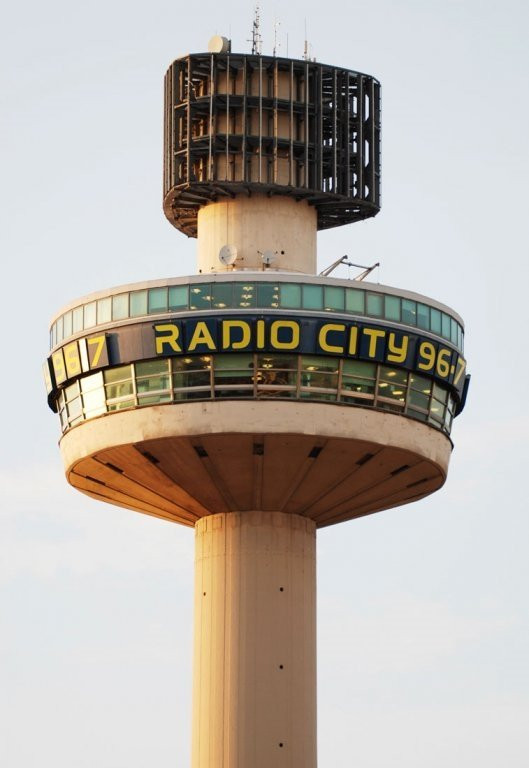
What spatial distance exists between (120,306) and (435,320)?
13385 mm

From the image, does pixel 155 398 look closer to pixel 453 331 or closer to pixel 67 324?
pixel 67 324

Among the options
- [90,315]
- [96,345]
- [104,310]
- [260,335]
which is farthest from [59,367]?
[260,335]

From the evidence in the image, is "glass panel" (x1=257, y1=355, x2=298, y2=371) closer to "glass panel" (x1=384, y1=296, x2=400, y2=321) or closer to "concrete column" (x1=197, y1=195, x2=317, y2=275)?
"glass panel" (x1=384, y1=296, x2=400, y2=321)

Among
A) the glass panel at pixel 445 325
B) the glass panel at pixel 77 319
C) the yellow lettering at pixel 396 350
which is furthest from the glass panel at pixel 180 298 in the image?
the glass panel at pixel 445 325

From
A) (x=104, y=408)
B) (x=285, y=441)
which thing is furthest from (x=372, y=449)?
(x=104, y=408)

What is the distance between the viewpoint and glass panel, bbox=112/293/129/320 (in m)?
107

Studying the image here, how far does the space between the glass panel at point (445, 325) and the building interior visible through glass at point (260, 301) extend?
A: 2.67ft

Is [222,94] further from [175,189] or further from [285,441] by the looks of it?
[285,441]

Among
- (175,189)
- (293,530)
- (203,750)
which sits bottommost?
(203,750)

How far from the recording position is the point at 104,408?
108 m

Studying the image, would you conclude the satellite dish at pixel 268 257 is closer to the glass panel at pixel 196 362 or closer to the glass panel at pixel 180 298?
the glass panel at pixel 180 298

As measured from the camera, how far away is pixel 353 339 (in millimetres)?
105562

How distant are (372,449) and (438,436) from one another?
4476 millimetres

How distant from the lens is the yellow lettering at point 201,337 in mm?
104938
